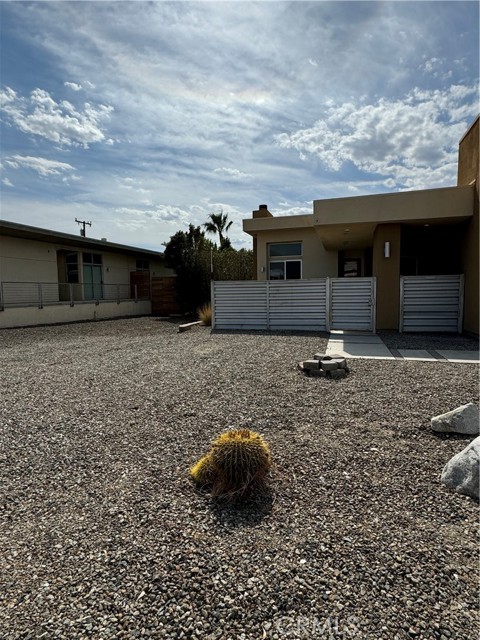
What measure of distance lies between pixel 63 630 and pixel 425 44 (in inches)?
390

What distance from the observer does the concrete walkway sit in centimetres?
730

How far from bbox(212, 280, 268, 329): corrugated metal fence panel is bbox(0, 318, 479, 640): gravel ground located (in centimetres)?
721

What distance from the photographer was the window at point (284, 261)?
52.9ft

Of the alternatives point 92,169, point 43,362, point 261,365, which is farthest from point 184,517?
point 92,169

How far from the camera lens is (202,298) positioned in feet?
61.4

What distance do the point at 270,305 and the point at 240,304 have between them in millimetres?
1064

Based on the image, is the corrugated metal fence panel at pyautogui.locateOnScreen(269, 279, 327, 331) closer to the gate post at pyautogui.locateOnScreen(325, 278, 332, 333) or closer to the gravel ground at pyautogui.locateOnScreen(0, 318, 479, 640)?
the gate post at pyautogui.locateOnScreen(325, 278, 332, 333)

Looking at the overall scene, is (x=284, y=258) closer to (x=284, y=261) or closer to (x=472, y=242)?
(x=284, y=261)

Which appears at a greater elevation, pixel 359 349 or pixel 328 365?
pixel 328 365

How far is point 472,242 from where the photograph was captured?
987cm

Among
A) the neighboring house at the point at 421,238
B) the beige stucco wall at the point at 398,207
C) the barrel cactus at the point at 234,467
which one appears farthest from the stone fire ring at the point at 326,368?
the beige stucco wall at the point at 398,207

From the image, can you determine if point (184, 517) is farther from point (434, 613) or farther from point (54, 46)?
point (54, 46)

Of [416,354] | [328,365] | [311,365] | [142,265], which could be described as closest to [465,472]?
[328,365]

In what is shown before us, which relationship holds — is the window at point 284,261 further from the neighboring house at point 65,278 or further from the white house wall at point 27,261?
the white house wall at point 27,261
